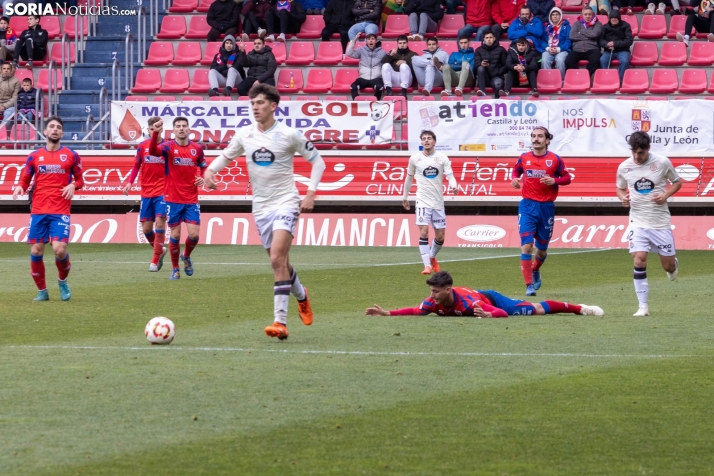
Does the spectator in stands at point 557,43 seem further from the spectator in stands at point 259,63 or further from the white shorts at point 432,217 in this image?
the white shorts at point 432,217

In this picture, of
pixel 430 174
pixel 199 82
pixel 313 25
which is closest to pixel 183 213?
pixel 430 174

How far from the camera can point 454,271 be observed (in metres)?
A: 19.2

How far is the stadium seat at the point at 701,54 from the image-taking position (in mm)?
29125

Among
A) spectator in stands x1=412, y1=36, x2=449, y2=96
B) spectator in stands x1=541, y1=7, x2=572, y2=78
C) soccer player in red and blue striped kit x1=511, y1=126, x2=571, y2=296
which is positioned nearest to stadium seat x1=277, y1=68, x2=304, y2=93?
spectator in stands x1=412, y1=36, x2=449, y2=96

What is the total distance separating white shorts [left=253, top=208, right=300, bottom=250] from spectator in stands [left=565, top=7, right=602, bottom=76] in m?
20.0

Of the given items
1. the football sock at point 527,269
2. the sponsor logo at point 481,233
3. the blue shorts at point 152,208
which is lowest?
the sponsor logo at point 481,233

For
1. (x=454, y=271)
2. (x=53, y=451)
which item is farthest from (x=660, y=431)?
(x=454, y=271)

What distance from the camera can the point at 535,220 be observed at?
15703 millimetres

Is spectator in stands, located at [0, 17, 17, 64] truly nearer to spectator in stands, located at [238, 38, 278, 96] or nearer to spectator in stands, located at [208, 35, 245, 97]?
spectator in stands, located at [208, 35, 245, 97]

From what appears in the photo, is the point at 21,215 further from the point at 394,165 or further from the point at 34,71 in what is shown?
the point at 394,165

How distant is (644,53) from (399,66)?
6326 millimetres

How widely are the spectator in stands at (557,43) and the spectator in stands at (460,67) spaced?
1.99 m

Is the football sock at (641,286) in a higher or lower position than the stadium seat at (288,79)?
lower

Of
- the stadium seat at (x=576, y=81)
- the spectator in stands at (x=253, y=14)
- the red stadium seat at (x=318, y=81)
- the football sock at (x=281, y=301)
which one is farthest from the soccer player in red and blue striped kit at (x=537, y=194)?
the spectator in stands at (x=253, y=14)
